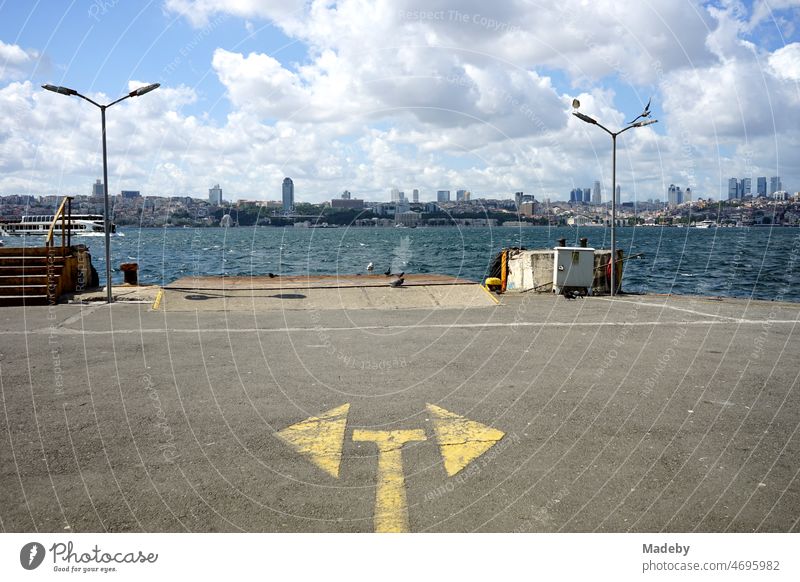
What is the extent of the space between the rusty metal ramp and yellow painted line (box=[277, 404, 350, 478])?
983 cm

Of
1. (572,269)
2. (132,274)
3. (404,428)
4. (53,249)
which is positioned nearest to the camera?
(404,428)

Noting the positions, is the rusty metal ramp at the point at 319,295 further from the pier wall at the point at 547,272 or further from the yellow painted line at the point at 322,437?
the yellow painted line at the point at 322,437

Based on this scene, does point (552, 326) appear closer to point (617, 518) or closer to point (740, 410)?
point (740, 410)

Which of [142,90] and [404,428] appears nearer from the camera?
[404,428]

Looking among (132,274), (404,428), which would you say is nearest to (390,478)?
(404,428)

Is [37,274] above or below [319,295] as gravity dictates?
above

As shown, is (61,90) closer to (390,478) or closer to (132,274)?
(132,274)

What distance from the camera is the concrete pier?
16.0 ft

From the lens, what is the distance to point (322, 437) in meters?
6.58

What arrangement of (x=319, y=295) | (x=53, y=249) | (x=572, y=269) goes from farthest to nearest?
1. (x=572, y=269)
2. (x=53, y=249)
3. (x=319, y=295)

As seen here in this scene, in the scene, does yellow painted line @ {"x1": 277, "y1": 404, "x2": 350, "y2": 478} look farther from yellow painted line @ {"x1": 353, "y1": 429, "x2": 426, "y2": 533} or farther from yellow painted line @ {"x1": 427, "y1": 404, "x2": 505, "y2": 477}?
yellow painted line @ {"x1": 427, "y1": 404, "x2": 505, "y2": 477}

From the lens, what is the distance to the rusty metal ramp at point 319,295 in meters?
17.2

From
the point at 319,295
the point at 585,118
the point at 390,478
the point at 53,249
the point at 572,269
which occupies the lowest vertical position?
the point at 390,478

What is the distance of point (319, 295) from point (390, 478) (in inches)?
513
